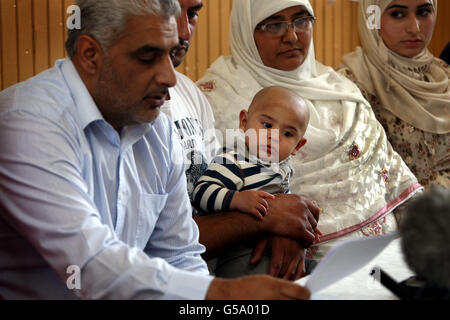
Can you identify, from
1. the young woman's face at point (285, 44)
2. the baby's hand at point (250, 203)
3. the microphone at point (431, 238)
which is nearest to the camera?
the microphone at point (431, 238)

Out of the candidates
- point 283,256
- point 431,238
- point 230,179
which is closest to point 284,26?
point 230,179

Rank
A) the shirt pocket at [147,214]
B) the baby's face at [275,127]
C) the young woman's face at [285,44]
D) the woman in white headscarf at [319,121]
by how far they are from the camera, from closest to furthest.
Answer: the shirt pocket at [147,214]
the baby's face at [275,127]
the woman in white headscarf at [319,121]
the young woman's face at [285,44]

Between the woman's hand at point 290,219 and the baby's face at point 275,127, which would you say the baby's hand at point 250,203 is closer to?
the woman's hand at point 290,219

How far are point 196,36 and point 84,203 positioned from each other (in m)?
2.22

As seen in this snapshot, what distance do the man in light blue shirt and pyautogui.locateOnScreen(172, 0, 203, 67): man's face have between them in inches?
18.4

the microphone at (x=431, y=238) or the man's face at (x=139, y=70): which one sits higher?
the man's face at (x=139, y=70)

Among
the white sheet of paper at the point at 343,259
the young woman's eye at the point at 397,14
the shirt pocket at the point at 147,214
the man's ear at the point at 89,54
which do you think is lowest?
the shirt pocket at the point at 147,214

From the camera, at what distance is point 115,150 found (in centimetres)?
142

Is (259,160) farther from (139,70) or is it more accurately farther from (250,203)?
(139,70)

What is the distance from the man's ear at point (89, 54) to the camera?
1363mm

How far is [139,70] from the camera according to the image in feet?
4.43

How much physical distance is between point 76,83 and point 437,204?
83 centimetres

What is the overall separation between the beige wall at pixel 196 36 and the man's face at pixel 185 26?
33.6 inches

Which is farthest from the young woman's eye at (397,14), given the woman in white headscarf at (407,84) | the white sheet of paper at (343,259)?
the white sheet of paper at (343,259)
